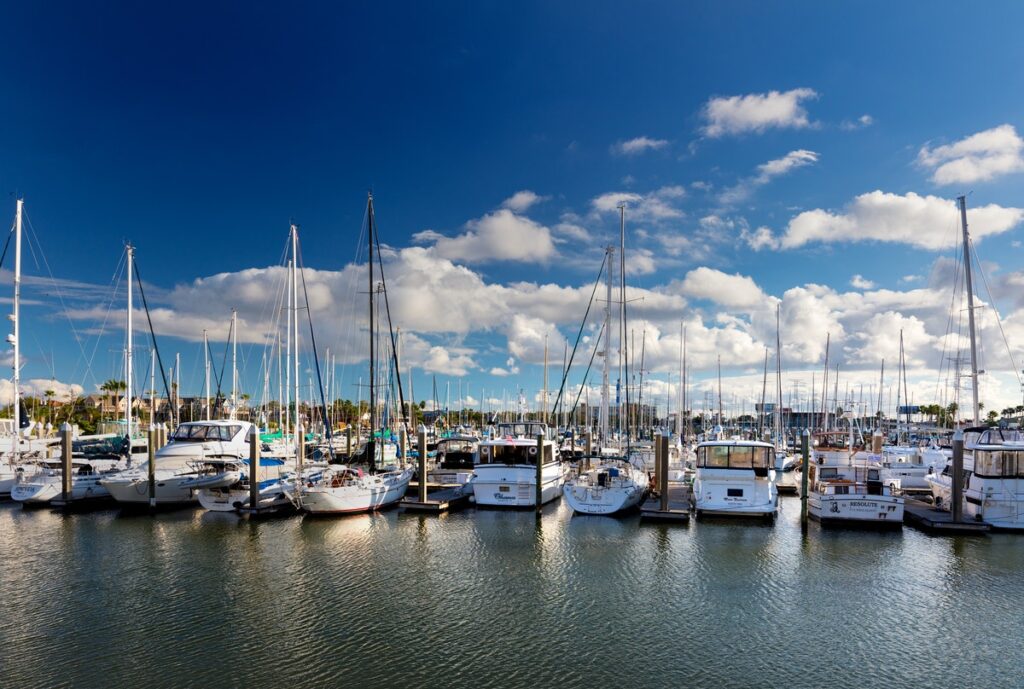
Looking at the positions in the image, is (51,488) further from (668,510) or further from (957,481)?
(957,481)

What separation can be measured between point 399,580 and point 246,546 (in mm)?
7873

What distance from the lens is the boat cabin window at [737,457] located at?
99.2 feet

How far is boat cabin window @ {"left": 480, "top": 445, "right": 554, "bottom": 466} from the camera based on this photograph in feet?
113

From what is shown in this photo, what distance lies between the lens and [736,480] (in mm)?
29969

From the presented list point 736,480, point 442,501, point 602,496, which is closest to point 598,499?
point 602,496

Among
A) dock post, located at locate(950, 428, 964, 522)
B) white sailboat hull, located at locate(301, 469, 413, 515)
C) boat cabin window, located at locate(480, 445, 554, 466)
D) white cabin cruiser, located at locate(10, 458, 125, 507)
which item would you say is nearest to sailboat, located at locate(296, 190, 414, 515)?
white sailboat hull, located at locate(301, 469, 413, 515)

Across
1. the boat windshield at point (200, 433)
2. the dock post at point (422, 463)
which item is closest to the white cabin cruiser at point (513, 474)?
the dock post at point (422, 463)

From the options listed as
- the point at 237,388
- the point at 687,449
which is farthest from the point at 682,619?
the point at 237,388

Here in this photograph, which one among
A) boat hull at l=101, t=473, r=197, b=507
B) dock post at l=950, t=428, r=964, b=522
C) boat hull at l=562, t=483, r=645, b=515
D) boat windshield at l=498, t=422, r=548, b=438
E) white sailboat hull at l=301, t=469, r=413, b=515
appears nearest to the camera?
dock post at l=950, t=428, r=964, b=522

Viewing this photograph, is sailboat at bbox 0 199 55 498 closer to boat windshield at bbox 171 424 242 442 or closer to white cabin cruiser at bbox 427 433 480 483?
boat windshield at bbox 171 424 242 442

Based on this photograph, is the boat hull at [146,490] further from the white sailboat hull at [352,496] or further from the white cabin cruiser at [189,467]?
the white sailboat hull at [352,496]

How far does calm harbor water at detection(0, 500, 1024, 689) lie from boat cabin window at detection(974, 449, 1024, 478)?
8.39 feet

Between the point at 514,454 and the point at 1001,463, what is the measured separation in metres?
21.4

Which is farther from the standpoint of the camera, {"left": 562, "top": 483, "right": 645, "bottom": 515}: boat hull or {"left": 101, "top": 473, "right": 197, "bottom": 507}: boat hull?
{"left": 101, "top": 473, "right": 197, "bottom": 507}: boat hull
